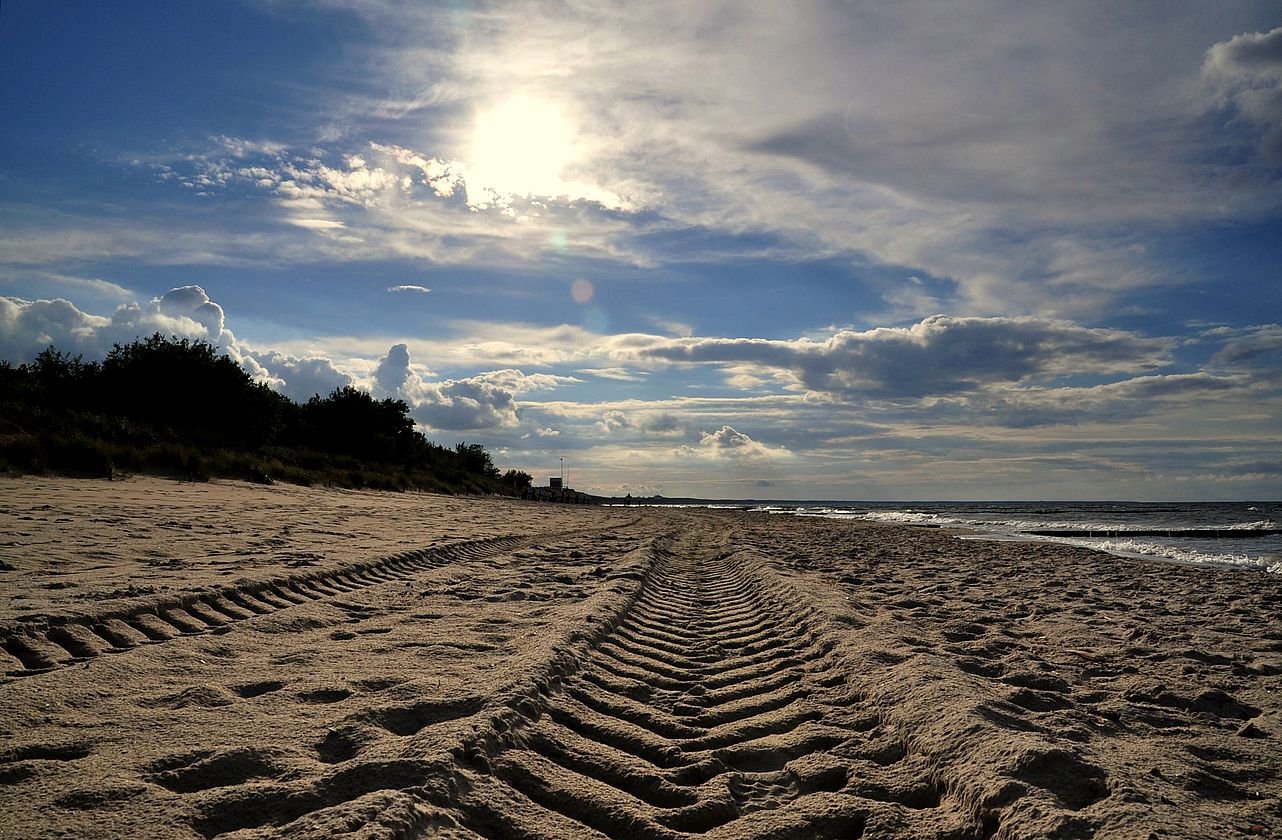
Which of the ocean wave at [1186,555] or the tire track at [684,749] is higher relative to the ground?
the ocean wave at [1186,555]

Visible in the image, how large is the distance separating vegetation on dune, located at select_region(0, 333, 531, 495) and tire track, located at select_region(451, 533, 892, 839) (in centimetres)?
1326

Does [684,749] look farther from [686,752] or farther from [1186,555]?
[1186,555]

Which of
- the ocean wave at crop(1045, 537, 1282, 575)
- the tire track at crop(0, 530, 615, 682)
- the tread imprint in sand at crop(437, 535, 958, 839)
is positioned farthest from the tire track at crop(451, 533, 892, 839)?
the ocean wave at crop(1045, 537, 1282, 575)

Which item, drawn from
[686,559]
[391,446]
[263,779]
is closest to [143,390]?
[391,446]

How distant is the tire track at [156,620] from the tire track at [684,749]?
8.40ft

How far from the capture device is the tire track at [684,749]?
2.60 meters

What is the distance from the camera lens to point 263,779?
2.54 m

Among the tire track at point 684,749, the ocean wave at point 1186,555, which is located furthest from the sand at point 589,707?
the ocean wave at point 1186,555

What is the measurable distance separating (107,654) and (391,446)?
39.4m

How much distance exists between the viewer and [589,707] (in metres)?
3.69

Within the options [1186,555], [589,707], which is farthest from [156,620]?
[1186,555]

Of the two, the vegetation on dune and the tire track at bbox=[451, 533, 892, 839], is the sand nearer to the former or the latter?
the tire track at bbox=[451, 533, 892, 839]

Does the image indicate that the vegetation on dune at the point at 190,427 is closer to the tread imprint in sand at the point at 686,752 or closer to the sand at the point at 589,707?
the sand at the point at 589,707

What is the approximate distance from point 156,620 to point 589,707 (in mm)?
2982
